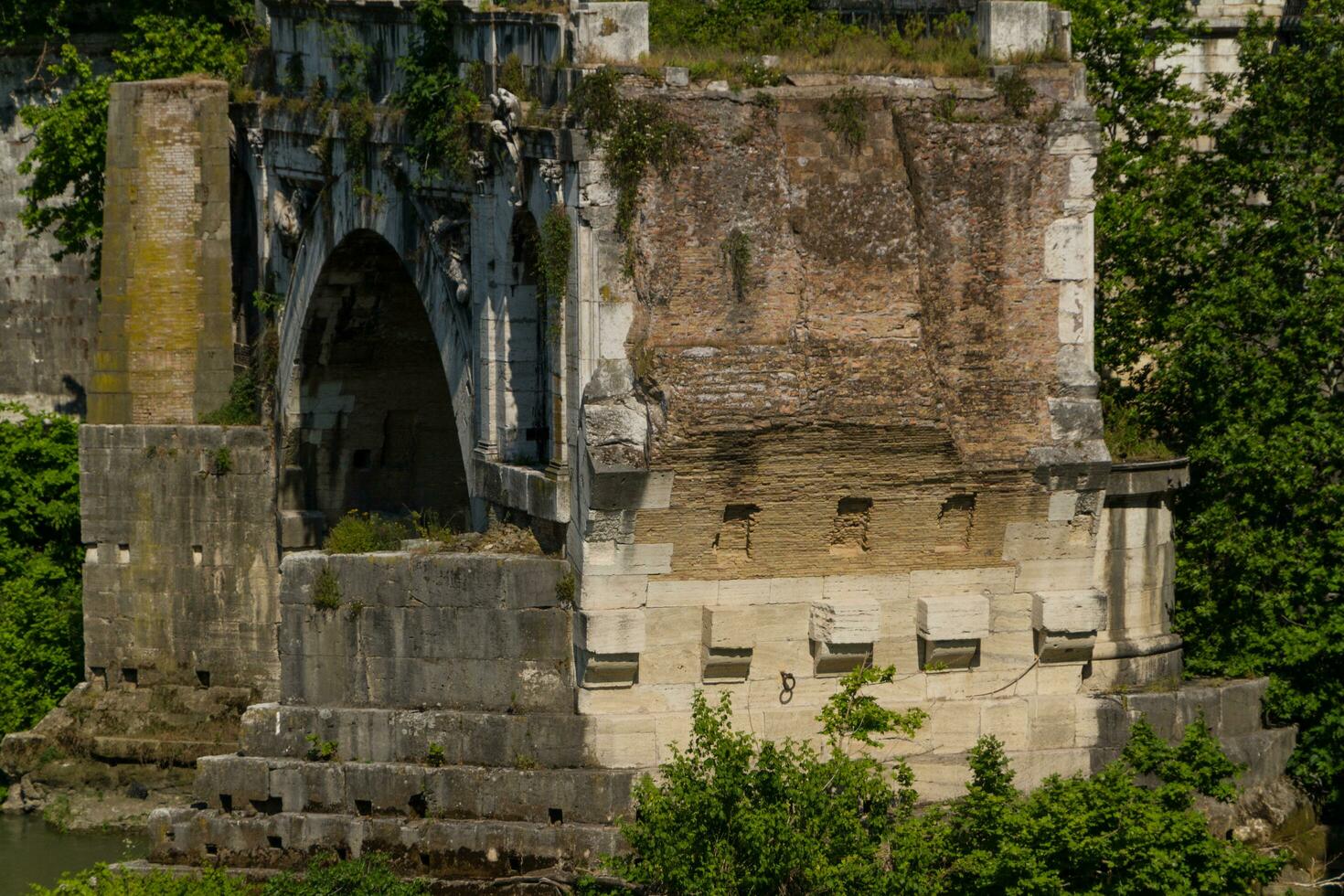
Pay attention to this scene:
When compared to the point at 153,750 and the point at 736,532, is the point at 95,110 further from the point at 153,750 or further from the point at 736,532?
the point at 736,532

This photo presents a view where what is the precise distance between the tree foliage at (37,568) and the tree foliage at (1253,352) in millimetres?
12765

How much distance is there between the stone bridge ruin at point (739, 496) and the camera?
23.0 metres

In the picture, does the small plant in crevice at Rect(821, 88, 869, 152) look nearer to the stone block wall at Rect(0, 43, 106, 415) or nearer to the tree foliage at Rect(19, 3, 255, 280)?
the tree foliage at Rect(19, 3, 255, 280)

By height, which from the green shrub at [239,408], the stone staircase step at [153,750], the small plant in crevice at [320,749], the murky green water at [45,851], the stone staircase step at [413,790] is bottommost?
the murky green water at [45,851]

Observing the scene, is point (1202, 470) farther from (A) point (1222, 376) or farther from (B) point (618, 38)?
(B) point (618, 38)

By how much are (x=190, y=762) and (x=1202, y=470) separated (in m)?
11.3

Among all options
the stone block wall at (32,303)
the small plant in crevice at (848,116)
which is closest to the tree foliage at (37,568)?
the stone block wall at (32,303)

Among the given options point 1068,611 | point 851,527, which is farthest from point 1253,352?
point 851,527

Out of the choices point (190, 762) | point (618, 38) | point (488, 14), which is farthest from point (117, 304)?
point (618, 38)

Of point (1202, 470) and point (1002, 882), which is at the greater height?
point (1202, 470)

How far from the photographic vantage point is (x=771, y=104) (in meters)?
23.1

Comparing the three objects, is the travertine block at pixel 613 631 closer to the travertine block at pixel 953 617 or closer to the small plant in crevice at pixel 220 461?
the travertine block at pixel 953 617

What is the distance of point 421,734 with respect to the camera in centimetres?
2420

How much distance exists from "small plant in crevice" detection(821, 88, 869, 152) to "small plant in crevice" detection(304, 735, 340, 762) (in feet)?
20.0
